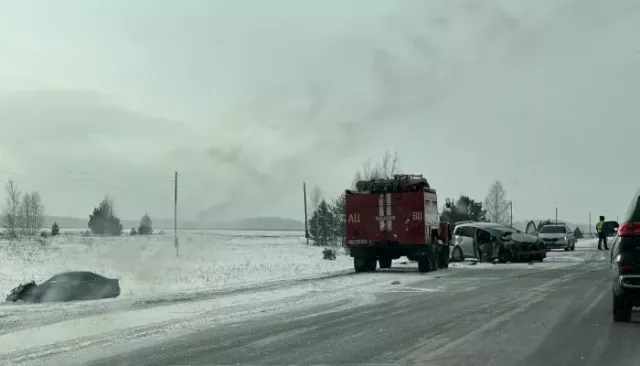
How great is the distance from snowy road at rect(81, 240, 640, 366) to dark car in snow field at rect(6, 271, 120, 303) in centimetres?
557

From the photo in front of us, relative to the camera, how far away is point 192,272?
24.2m

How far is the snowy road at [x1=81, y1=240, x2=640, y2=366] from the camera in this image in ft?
25.9

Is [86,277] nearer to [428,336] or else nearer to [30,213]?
[428,336]

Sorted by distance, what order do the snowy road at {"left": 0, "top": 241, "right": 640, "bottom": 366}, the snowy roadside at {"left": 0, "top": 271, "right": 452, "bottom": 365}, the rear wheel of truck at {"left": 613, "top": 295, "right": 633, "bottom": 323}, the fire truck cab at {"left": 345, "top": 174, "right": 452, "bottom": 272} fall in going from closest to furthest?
the snowy road at {"left": 0, "top": 241, "right": 640, "bottom": 366} → the snowy roadside at {"left": 0, "top": 271, "right": 452, "bottom": 365} → the rear wheel of truck at {"left": 613, "top": 295, "right": 633, "bottom": 323} → the fire truck cab at {"left": 345, "top": 174, "right": 452, "bottom": 272}

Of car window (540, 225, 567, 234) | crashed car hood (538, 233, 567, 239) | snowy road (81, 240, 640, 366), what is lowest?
snowy road (81, 240, 640, 366)

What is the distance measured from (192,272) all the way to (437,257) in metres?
8.75

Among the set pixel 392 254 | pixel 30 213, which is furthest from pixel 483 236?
pixel 30 213

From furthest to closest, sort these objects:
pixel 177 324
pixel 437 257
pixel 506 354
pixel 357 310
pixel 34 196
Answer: pixel 34 196 < pixel 437 257 < pixel 357 310 < pixel 177 324 < pixel 506 354

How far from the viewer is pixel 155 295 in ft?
53.0

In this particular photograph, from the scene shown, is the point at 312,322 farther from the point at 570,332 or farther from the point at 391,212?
the point at 391,212

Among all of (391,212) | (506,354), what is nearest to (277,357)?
(506,354)

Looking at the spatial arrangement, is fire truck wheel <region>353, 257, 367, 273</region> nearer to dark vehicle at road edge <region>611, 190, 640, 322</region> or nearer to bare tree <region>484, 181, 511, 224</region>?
dark vehicle at road edge <region>611, 190, 640, 322</region>

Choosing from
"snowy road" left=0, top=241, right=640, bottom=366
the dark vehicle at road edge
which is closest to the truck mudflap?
"snowy road" left=0, top=241, right=640, bottom=366

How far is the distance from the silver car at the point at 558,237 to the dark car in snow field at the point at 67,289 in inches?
1293
